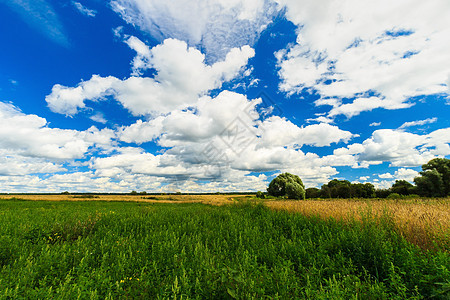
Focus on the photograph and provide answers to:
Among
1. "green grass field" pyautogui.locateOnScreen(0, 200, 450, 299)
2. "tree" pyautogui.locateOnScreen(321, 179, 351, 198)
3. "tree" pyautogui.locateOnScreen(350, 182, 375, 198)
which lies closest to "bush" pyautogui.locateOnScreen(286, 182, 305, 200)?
"tree" pyautogui.locateOnScreen(321, 179, 351, 198)

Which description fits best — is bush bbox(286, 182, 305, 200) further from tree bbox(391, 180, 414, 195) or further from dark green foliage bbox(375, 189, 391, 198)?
tree bbox(391, 180, 414, 195)

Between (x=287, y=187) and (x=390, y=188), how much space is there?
21.8 metres

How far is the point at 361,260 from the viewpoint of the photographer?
529cm

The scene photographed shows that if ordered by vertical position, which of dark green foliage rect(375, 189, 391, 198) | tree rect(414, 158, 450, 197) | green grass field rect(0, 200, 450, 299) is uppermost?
tree rect(414, 158, 450, 197)

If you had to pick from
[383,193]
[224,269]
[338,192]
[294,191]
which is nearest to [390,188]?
[383,193]

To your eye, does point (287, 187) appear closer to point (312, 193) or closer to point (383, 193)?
point (383, 193)

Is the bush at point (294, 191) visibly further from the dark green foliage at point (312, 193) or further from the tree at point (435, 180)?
the tree at point (435, 180)

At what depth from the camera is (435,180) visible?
29.7 metres

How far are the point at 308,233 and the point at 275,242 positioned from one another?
1583 millimetres

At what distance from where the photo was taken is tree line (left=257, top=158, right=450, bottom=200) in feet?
97.2

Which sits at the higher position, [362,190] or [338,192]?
[362,190]

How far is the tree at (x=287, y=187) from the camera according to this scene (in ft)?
166

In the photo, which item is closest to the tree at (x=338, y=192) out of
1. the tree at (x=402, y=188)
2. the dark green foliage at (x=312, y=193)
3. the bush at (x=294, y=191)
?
the dark green foliage at (x=312, y=193)

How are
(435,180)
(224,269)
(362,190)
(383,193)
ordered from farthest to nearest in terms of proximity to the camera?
(362,190) → (383,193) → (435,180) → (224,269)
